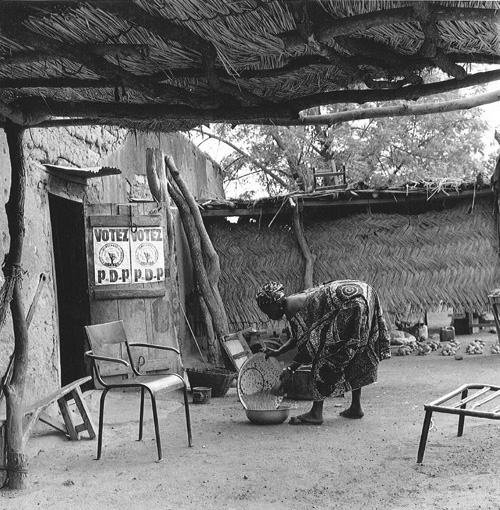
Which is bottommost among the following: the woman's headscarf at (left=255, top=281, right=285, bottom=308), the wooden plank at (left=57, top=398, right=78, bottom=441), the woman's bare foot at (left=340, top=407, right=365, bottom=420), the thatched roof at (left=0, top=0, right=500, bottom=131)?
the woman's bare foot at (left=340, top=407, right=365, bottom=420)

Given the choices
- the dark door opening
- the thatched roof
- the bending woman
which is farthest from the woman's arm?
the dark door opening

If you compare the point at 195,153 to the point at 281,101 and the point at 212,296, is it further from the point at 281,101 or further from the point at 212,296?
the point at 281,101

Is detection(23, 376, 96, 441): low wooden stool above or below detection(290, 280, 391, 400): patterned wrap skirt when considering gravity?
below

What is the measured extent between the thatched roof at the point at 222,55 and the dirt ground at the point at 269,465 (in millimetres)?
2272

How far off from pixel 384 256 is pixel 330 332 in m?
4.59

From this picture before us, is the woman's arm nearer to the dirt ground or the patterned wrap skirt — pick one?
the patterned wrap skirt

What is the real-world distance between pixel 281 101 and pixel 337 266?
20.0ft

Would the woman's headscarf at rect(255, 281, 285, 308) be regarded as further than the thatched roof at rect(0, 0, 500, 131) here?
Yes

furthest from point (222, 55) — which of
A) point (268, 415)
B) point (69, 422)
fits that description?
point (268, 415)

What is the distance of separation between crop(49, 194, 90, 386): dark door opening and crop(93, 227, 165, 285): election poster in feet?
Result: 0.70

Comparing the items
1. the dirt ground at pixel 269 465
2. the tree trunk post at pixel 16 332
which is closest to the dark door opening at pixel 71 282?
the dirt ground at pixel 269 465

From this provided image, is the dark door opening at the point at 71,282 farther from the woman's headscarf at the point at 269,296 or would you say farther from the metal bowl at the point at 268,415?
the woman's headscarf at the point at 269,296

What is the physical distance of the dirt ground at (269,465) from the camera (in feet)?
12.9

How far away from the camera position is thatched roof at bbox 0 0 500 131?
9.73ft
